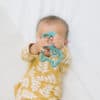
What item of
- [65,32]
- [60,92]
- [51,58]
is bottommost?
[60,92]

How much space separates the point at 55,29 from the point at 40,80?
245 mm

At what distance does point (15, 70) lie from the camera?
5.54ft

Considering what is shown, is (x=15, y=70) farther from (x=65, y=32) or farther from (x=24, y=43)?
(x=65, y=32)

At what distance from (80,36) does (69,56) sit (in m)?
0.12

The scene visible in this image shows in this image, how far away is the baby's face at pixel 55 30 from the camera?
1631mm

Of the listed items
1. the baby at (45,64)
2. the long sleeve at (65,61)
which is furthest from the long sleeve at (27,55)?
the long sleeve at (65,61)

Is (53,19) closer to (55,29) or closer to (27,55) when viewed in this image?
(55,29)

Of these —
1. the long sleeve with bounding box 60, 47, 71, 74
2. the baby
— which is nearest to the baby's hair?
the baby

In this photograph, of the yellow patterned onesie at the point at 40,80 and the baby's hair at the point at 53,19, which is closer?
the yellow patterned onesie at the point at 40,80

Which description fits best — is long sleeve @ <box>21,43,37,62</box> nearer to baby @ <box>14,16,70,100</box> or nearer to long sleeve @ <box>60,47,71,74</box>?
baby @ <box>14,16,70,100</box>

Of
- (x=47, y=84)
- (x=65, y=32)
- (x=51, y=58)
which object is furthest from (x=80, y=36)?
(x=47, y=84)

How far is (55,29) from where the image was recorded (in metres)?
1.64

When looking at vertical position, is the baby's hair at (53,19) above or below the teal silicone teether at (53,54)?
above

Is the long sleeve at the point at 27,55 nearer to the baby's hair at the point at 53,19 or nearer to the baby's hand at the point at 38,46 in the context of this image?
the baby's hand at the point at 38,46
